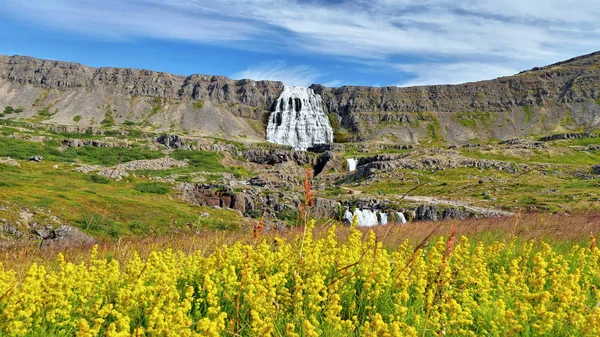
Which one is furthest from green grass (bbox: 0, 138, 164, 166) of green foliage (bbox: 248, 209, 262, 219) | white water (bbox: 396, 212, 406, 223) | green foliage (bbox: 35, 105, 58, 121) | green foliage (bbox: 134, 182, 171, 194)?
white water (bbox: 396, 212, 406, 223)

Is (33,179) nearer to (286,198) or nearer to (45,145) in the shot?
(286,198)

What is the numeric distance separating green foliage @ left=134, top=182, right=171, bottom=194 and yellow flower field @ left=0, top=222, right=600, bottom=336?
163ft

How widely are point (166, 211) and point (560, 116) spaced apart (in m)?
209

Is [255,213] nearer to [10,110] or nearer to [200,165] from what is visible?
[200,165]

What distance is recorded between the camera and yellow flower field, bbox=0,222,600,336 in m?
4.28

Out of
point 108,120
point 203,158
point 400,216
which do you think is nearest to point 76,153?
point 203,158

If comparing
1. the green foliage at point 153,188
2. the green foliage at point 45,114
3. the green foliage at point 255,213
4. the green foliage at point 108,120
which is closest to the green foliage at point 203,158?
the green foliage at point 153,188

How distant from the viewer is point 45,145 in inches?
4400

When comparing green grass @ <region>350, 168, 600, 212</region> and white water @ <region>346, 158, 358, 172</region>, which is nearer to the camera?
green grass @ <region>350, 168, 600, 212</region>

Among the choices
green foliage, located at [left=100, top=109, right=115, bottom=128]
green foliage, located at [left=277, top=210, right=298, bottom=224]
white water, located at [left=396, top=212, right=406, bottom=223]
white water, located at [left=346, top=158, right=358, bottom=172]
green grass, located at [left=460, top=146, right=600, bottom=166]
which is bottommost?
white water, located at [left=396, top=212, right=406, bottom=223]

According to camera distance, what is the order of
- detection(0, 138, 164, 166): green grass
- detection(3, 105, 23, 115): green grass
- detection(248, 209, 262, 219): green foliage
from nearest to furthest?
detection(248, 209, 262, 219): green foliage
detection(0, 138, 164, 166): green grass
detection(3, 105, 23, 115): green grass

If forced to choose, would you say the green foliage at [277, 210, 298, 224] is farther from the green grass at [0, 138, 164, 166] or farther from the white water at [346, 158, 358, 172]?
the white water at [346, 158, 358, 172]

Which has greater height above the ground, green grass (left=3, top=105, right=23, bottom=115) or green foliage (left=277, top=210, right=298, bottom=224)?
green grass (left=3, top=105, right=23, bottom=115)

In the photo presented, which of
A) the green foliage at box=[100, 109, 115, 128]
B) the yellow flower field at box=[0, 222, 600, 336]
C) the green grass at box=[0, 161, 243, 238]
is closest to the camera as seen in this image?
the yellow flower field at box=[0, 222, 600, 336]
